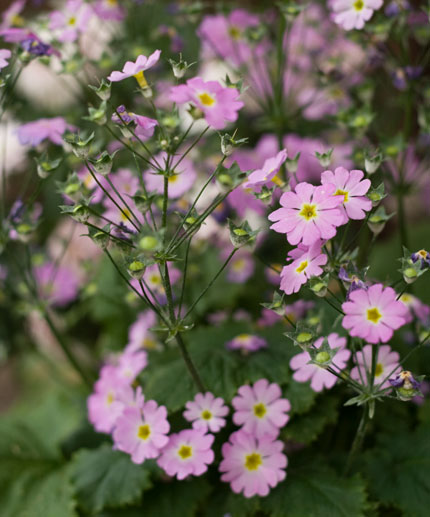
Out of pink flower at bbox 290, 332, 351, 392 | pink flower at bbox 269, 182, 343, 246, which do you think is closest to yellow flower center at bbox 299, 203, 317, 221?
pink flower at bbox 269, 182, 343, 246

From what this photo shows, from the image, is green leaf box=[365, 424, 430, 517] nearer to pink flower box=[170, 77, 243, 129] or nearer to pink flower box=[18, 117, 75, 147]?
pink flower box=[170, 77, 243, 129]

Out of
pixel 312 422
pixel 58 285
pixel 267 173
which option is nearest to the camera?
pixel 267 173

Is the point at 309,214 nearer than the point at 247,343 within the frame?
Yes

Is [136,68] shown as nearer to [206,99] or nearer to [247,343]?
[206,99]

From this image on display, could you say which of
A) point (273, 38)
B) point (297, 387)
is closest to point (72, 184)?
point (297, 387)

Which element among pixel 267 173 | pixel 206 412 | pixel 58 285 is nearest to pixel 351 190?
pixel 267 173

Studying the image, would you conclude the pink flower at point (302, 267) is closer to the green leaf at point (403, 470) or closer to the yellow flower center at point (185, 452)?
the yellow flower center at point (185, 452)
